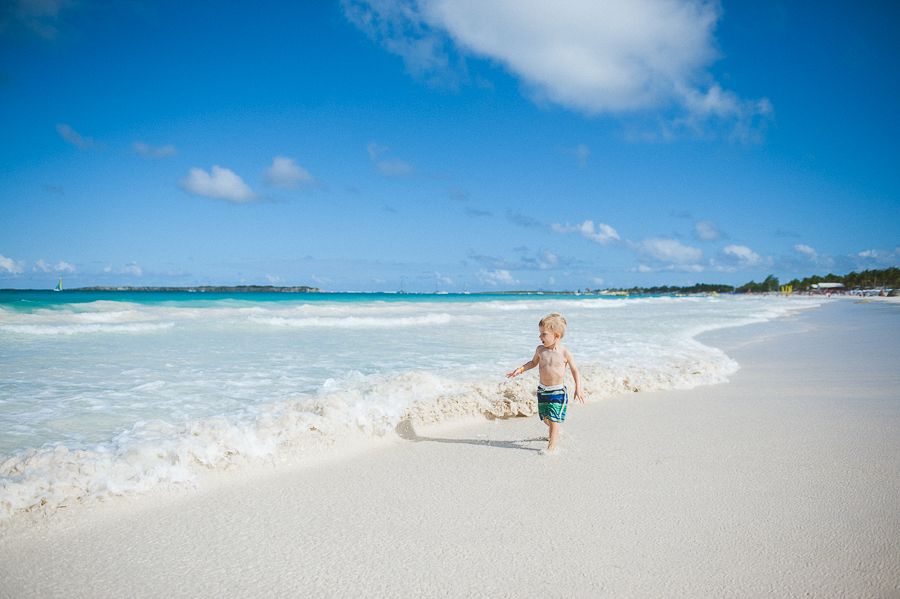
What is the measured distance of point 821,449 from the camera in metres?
4.37

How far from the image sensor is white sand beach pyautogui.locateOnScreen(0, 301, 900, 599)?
2422mm

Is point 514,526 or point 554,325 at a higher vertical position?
point 554,325

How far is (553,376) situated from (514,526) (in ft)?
5.89

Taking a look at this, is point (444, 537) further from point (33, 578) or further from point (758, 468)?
point (758, 468)

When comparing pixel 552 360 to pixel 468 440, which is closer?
pixel 552 360

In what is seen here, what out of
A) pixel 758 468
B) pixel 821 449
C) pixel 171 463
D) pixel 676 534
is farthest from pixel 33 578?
pixel 821 449

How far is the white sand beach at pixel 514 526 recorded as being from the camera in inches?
95.3

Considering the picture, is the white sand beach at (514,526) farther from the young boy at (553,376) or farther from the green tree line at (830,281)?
the green tree line at (830,281)

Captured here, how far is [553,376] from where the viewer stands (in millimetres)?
4516

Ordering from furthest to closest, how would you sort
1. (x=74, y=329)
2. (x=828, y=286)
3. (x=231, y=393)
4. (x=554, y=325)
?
(x=828, y=286) → (x=74, y=329) → (x=231, y=393) → (x=554, y=325)

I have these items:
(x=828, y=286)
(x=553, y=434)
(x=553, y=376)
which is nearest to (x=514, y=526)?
(x=553, y=434)

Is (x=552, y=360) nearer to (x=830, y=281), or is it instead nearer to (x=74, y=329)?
(x=74, y=329)

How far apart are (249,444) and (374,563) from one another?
2147 mm

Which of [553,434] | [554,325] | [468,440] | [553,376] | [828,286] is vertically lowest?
[468,440]
